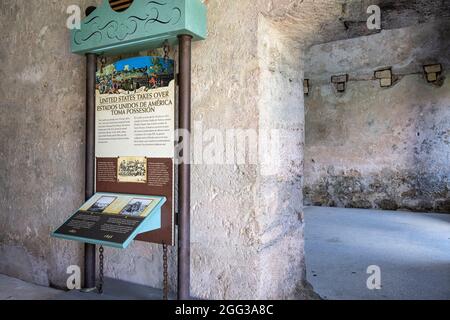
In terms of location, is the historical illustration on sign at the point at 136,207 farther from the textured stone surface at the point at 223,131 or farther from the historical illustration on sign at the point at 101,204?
the textured stone surface at the point at 223,131

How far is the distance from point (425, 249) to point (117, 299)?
3769 mm

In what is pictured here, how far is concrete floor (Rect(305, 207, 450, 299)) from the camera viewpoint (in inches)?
119

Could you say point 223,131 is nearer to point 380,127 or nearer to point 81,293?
point 81,293

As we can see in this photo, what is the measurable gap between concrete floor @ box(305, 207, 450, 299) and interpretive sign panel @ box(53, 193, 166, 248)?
1.61 m

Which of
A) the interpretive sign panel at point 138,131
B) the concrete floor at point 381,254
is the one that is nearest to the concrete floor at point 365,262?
the concrete floor at point 381,254

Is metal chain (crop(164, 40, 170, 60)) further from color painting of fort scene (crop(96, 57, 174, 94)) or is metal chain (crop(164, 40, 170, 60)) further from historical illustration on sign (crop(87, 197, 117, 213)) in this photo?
historical illustration on sign (crop(87, 197, 117, 213))

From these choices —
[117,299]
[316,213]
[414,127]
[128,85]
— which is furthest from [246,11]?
[414,127]

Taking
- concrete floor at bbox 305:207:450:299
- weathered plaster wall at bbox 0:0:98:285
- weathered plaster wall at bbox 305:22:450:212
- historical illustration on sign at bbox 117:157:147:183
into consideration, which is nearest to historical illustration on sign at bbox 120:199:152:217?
historical illustration on sign at bbox 117:157:147:183

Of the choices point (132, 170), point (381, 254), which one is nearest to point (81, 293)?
point (132, 170)

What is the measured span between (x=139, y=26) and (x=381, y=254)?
3612mm

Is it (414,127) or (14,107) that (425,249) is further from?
(14,107)

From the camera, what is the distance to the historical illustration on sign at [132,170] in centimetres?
229

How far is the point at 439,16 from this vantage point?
84.0 inches

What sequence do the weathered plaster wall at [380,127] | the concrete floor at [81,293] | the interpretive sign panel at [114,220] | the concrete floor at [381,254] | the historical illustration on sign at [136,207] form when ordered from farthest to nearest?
the weathered plaster wall at [380,127], the concrete floor at [381,254], the concrete floor at [81,293], the historical illustration on sign at [136,207], the interpretive sign panel at [114,220]
